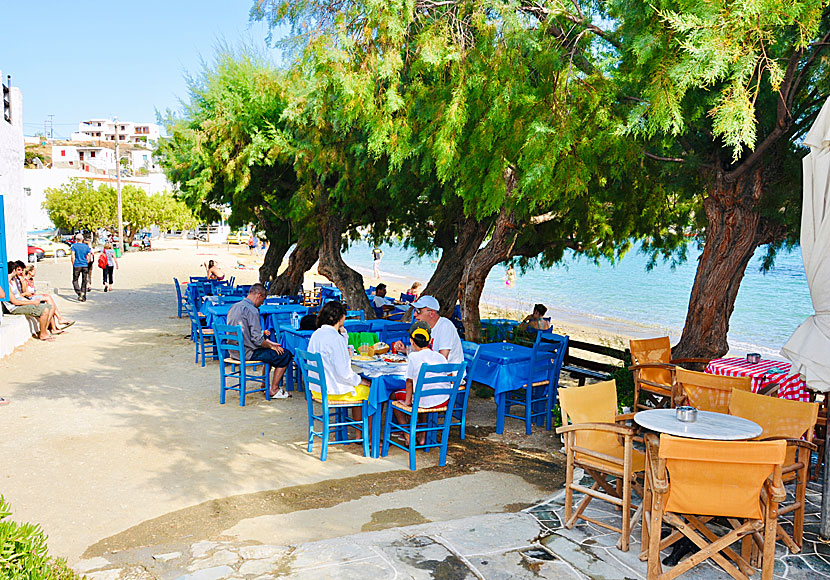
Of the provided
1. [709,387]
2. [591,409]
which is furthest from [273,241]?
[591,409]

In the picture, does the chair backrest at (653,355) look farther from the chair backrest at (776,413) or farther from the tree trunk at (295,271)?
the tree trunk at (295,271)

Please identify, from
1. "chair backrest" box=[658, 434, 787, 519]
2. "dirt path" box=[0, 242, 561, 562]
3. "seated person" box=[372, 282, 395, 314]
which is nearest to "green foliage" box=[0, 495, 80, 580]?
"dirt path" box=[0, 242, 561, 562]

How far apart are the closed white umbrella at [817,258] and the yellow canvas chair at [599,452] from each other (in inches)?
52.2

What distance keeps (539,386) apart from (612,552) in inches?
148

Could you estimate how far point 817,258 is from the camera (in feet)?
14.7

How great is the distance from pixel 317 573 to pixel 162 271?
1241 inches

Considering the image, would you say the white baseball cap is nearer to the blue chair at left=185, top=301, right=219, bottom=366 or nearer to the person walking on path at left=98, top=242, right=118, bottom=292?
the blue chair at left=185, top=301, right=219, bottom=366

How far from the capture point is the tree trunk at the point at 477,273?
9742 mm

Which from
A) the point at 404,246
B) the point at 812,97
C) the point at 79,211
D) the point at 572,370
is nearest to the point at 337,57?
the point at 812,97

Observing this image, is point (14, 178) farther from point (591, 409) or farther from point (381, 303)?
point (591, 409)

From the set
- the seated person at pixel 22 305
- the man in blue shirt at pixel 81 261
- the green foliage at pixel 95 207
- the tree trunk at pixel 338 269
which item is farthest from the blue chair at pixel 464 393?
the green foliage at pixel 95 207

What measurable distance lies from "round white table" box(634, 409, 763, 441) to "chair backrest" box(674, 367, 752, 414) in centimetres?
111

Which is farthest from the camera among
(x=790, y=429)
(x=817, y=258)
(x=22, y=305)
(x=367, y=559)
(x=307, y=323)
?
(x=22, y=305)

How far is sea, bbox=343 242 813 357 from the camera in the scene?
28203 mm
